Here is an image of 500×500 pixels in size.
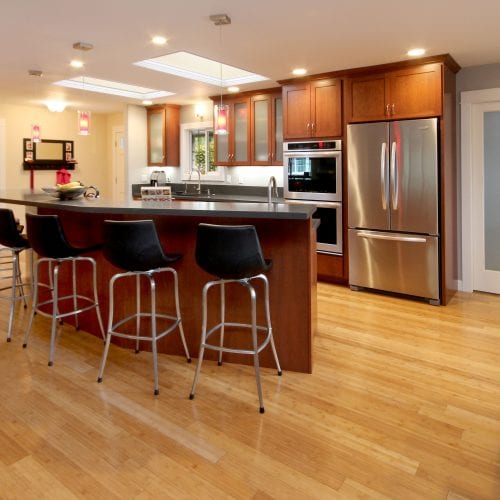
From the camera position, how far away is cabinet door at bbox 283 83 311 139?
5262 mm

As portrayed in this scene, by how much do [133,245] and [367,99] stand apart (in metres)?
3.16

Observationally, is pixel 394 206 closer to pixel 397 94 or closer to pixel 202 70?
pixel 397 94

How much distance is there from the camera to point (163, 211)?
9.38ft

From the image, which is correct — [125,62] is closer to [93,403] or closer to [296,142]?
[296,142]

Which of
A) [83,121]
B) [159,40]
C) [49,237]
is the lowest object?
[49,237]

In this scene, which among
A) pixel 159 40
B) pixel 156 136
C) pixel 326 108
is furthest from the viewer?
pixel 156 136

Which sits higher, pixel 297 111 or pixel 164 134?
pixel 164 134

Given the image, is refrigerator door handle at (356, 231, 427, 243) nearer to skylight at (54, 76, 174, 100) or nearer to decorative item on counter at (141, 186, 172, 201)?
decorative item on counter at (141, 186, 172, 201)

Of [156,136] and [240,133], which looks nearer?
[240,133]

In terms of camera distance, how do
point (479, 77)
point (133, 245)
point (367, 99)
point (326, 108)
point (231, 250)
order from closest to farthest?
1. point (231, 250)
2. point (133, 245)
3. point (479, 77)
4. point (367, 99)
5. point (326, 108)

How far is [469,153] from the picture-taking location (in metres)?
4.77

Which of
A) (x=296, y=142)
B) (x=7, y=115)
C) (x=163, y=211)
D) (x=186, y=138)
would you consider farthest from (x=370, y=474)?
(x=7, y=115)

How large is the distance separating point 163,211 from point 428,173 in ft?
9.00

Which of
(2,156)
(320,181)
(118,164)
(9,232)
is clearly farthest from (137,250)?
(118,164)
